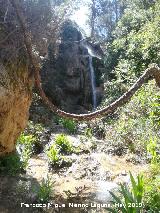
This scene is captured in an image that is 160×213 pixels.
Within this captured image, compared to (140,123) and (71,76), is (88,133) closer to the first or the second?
(140,123)

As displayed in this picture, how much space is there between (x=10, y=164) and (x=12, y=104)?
303 cm

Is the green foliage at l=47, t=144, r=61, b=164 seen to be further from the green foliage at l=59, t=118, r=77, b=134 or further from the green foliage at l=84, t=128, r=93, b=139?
the green foliage at l=59, t=118, r=77, b=134

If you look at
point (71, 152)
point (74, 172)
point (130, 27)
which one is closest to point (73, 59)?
point (130, 27)

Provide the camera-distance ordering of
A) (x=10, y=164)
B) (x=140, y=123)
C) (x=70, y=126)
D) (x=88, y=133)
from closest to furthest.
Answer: (x=10, y=164)
(x=140, y=123)
(x=88, y=133)
(x=70, y=126)

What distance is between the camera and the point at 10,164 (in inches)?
352

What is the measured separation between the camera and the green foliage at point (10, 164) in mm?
8804

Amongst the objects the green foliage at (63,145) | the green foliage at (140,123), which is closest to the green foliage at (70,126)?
the green foliage at (140,123)

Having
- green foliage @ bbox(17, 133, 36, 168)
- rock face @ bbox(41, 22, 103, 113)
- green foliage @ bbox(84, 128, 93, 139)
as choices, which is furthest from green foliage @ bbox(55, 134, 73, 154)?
rock face @ bbox(41, 22, 103, 113)

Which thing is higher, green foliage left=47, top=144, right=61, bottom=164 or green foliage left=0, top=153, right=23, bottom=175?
green foliage left=47, top=144, right=61, bottom=164

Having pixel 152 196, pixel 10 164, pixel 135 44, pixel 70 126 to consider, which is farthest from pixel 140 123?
pixel 135 44

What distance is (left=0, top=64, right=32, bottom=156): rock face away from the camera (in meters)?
5.92

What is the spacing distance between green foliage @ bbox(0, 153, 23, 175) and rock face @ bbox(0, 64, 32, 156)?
1.59m

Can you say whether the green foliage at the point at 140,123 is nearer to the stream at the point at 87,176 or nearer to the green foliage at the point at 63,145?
the stream at the point at 87,176

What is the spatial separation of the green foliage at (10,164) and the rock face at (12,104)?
5.23 ft
